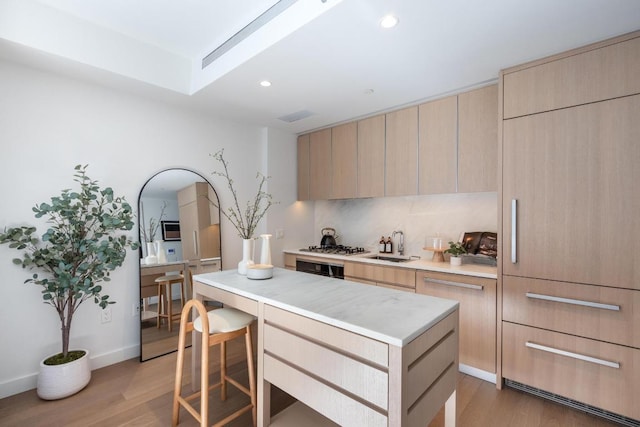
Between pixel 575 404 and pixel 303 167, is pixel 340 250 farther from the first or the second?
pixel 575 404

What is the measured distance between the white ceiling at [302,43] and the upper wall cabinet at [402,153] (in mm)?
218

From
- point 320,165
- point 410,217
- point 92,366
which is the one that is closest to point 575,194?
point 410,217

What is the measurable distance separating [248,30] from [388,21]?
1015mm

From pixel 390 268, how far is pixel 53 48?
10.4 feet

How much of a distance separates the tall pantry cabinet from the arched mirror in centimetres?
285

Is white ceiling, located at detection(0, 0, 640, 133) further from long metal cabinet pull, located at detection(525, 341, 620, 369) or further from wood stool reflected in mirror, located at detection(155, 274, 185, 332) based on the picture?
long metal cabinet pull, located at detection(525, 341, 620, 369)

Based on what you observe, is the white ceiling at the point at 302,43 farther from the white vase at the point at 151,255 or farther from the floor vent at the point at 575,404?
the floor vent at the point at 575,404

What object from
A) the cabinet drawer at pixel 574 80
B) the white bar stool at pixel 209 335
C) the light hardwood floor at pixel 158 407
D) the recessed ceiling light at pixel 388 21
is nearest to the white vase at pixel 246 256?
the white bar stool at pixel 209 335

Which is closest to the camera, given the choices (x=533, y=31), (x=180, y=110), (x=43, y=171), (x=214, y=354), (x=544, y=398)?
(x=533, y=31)

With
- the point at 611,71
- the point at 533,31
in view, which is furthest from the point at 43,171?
the point at 611,71

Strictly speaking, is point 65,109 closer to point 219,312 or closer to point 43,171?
point 43,171

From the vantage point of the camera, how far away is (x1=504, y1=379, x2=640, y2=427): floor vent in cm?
195

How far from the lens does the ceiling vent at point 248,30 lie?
6.41ft

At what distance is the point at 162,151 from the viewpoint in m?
3.06
